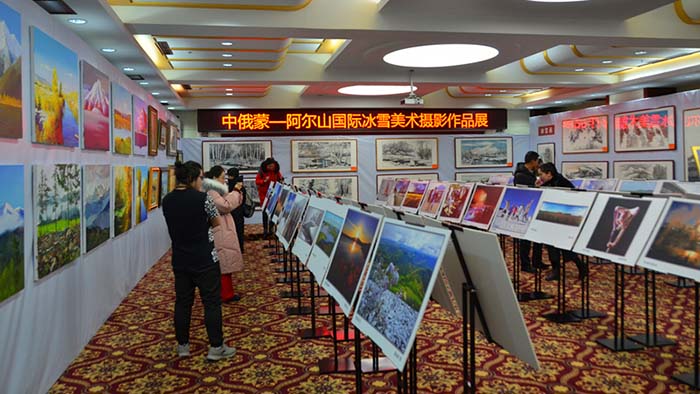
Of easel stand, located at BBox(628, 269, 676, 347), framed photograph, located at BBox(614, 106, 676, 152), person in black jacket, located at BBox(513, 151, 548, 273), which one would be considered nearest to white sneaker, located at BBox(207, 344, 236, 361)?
easel stand, located at BBox(628, 269, 676, 347)

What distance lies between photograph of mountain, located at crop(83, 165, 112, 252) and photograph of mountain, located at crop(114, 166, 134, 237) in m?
0.24

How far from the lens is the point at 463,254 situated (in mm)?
2562

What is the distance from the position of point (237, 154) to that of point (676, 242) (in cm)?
1088

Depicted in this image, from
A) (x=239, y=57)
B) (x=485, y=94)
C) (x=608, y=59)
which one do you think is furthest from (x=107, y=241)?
(x=485, y=94)

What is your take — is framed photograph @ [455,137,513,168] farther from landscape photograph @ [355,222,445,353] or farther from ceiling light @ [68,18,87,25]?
landscape photograph @ [355,222,445,353]

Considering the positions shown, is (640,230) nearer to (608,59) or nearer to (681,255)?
(681,255)

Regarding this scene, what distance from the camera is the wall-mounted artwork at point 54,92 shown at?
3.59 m

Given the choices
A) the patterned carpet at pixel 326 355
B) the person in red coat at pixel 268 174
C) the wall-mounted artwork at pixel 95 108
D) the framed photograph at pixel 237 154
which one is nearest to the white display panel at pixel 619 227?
the patterned carpet at pixel 326 355

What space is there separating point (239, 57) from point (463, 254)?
6.38 m

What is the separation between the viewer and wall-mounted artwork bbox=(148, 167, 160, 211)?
306 inches

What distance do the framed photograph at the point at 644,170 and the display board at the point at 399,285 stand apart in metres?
9.46

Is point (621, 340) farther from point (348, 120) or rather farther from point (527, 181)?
point (348, 120)

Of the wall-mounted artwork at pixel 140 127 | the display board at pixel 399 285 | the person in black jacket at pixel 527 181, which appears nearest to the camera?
the display board at pixel 399 285

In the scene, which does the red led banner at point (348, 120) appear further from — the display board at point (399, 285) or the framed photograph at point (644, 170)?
the display board at point (399, 285)
